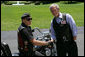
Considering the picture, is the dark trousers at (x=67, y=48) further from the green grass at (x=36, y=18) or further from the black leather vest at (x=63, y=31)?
the green grass at (x=36, y=18)

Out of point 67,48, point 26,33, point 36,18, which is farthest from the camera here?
point 36,18

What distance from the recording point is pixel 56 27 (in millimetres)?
5746

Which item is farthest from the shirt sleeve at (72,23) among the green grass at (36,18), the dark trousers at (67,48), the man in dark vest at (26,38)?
the green grass at (36,18)

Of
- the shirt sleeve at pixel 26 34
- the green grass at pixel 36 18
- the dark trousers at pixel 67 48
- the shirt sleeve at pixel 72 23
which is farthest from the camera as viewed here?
the green grass at pixel 36 18

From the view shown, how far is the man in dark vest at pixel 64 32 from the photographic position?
5.62m

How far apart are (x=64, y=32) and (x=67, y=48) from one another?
0.41m

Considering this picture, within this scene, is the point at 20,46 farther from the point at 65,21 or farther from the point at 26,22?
the point at 65,21

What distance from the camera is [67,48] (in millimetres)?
5797

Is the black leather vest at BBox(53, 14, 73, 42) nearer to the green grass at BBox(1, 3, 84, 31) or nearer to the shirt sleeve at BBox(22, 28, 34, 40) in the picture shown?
the shirt sleeve at BBox(22, 28, 34, 40)

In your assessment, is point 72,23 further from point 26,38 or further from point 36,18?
point 36,18

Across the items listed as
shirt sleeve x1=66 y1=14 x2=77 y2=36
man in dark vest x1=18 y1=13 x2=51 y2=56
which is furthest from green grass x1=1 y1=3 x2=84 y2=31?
man in dark vest x1=18 y1=13 x2=51 y2=56

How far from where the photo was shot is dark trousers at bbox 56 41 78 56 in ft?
18.9

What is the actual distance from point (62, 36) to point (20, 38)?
1.10 m

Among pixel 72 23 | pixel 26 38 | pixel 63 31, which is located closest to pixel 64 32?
pixel 63 31
